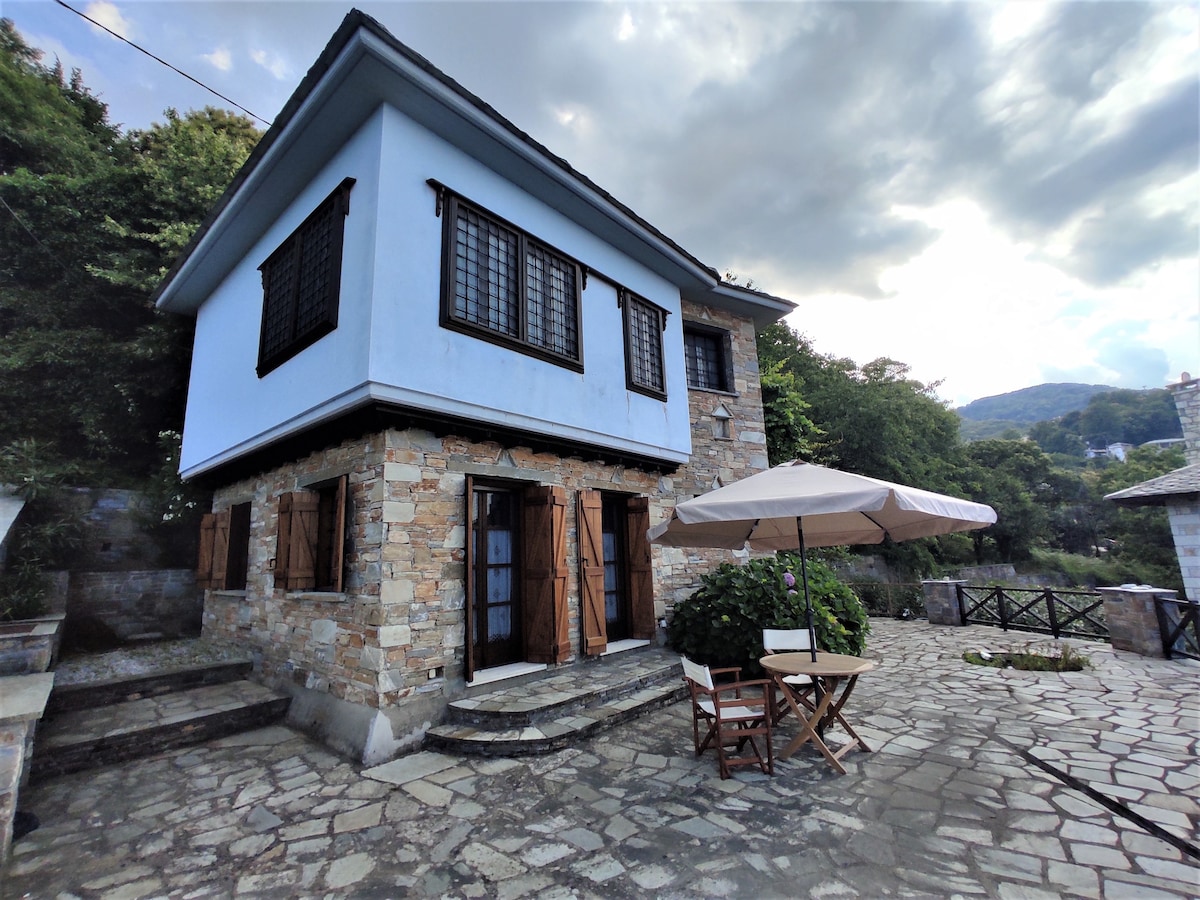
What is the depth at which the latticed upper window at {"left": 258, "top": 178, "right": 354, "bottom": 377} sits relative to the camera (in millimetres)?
5410

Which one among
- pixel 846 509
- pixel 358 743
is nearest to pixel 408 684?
pixel 358 743

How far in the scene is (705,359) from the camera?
32.8 ft

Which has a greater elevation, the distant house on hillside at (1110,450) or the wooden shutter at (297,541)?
the distant house on hillside at (1110,450)

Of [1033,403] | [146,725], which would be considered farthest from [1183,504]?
[1033,403]

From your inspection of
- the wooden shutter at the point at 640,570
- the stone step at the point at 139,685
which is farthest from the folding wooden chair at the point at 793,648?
the stone step at the point at 139,685

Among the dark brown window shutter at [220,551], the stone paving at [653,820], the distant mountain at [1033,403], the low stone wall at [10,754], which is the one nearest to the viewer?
the stone paving at [653,820]

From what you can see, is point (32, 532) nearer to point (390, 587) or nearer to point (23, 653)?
point (23, 653)

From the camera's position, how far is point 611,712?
5.01m

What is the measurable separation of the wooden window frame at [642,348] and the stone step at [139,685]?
643cm

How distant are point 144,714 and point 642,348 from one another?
738 centimetres

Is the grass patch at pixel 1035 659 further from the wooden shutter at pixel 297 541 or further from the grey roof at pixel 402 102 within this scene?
the wooden shutter at pixel 297 541

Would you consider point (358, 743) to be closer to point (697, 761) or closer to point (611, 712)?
point (611, 712)

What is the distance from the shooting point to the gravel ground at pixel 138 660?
19.9ft

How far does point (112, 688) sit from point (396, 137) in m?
6.62
